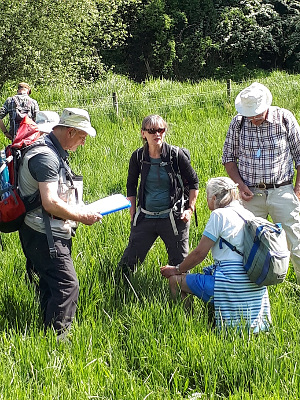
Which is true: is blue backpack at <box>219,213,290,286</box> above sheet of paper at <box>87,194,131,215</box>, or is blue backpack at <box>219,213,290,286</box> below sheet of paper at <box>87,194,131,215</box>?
below

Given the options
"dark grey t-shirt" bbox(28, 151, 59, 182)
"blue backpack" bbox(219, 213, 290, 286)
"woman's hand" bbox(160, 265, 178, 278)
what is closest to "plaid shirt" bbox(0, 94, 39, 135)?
"woman's hand" bbox(160, 265, 178, 278)

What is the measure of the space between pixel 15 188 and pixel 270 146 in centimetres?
205

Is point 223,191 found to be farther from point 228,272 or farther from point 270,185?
point 270,185

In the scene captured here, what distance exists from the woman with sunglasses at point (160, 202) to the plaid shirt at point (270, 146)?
0.53 metres

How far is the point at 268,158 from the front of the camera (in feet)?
15.2

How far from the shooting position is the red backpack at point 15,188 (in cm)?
357

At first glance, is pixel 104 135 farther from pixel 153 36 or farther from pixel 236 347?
pixel 153 36

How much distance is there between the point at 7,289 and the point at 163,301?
1.09 m

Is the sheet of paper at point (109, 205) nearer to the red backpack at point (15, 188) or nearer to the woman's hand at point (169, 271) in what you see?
the red backpack at point (15, 188)

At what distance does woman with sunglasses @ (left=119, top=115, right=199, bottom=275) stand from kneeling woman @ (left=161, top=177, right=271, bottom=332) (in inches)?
23.1

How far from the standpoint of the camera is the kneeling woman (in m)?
3.68

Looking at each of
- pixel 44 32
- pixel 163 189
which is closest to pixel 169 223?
pixel 163 189

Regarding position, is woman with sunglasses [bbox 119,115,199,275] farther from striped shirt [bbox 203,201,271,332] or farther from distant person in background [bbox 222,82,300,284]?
striped shirt [bbox 203,201,271,332]

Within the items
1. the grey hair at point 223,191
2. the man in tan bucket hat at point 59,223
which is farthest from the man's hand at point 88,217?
the grey hair at point 223,191
